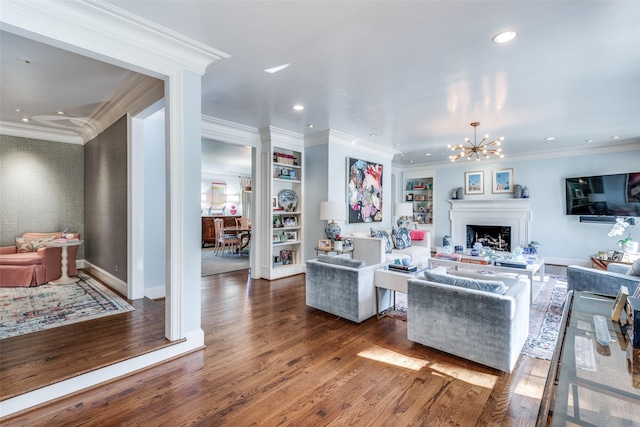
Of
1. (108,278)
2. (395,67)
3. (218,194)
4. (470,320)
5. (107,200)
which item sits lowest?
(108,278)

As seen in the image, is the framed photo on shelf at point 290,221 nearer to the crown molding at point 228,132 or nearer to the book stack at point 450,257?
the crown molding at point 228,132

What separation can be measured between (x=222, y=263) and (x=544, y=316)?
19.6 feet

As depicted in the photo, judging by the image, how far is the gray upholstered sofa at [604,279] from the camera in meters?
3.18

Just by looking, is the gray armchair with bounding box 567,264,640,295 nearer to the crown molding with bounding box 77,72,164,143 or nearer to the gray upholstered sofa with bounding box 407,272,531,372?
the gray upholstered sofa with bounding box 407,272,531,372

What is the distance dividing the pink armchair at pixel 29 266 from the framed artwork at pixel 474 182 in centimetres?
910

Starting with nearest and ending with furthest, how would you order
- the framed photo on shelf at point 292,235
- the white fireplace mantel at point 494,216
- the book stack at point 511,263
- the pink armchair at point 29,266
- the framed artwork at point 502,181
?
the book stack at point 511,263 < the pink armchair at point 29,266 < the framed photo on shelf at point 292,235 < the white fireplace mantel at point 494,216 < the framed artwork at point 502,181

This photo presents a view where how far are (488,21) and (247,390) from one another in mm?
3231

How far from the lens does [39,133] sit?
17.6 ft

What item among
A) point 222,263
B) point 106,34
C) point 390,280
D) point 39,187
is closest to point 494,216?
point 390,280

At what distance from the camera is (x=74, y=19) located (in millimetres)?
2051

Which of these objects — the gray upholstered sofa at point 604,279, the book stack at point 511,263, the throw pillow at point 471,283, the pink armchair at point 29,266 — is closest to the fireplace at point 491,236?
the book stack at point 511,263

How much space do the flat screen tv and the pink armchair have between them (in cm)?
1006

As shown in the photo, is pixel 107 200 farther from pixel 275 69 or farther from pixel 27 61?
pixel 275 69

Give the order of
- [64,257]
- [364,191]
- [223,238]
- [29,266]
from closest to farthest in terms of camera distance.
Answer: [29,266], [64,257], [364,191], [223,238]
